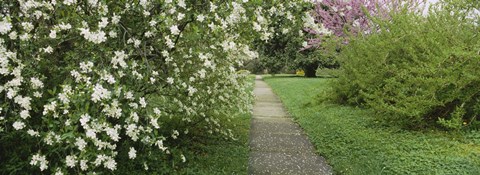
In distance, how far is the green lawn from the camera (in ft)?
14.5

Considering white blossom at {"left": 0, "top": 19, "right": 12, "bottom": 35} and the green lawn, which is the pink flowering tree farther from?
white blossom at {"left": 0, "top": 19, "right": 12, "bottom": 35}

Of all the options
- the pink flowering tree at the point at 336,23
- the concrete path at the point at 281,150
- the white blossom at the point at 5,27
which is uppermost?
the pink flowering tree at the point at 336,23

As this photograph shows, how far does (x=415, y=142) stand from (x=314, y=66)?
1878 cm

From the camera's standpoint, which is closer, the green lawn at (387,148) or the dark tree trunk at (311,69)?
the green lawn at (387,148)

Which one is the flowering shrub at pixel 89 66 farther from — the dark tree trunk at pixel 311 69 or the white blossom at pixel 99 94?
the dark tree trunk at pixel 311 69

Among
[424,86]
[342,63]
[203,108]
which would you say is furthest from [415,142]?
[342,63]

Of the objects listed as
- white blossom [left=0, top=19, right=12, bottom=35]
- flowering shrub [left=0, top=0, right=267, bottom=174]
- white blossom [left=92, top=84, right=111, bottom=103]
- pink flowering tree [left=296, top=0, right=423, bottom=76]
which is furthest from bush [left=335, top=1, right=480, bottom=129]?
white blossom [left=0, top=19, right=12, bottom=35]

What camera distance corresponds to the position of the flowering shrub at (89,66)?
2695 millimetres

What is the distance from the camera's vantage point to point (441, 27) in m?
6.20

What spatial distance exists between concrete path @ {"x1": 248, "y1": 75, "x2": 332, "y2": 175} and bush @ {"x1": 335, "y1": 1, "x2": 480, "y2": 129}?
1.54 metres

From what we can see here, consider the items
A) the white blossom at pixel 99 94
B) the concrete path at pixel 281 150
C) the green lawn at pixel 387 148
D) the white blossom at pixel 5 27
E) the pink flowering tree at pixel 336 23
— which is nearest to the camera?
the white blossom at pixel 99 94

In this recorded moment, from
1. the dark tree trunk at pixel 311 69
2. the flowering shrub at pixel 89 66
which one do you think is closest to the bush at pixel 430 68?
the flowering shrub at pixel 89 66

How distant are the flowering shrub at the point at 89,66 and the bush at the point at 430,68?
3.20 metres

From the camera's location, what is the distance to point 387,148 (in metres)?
5.19
